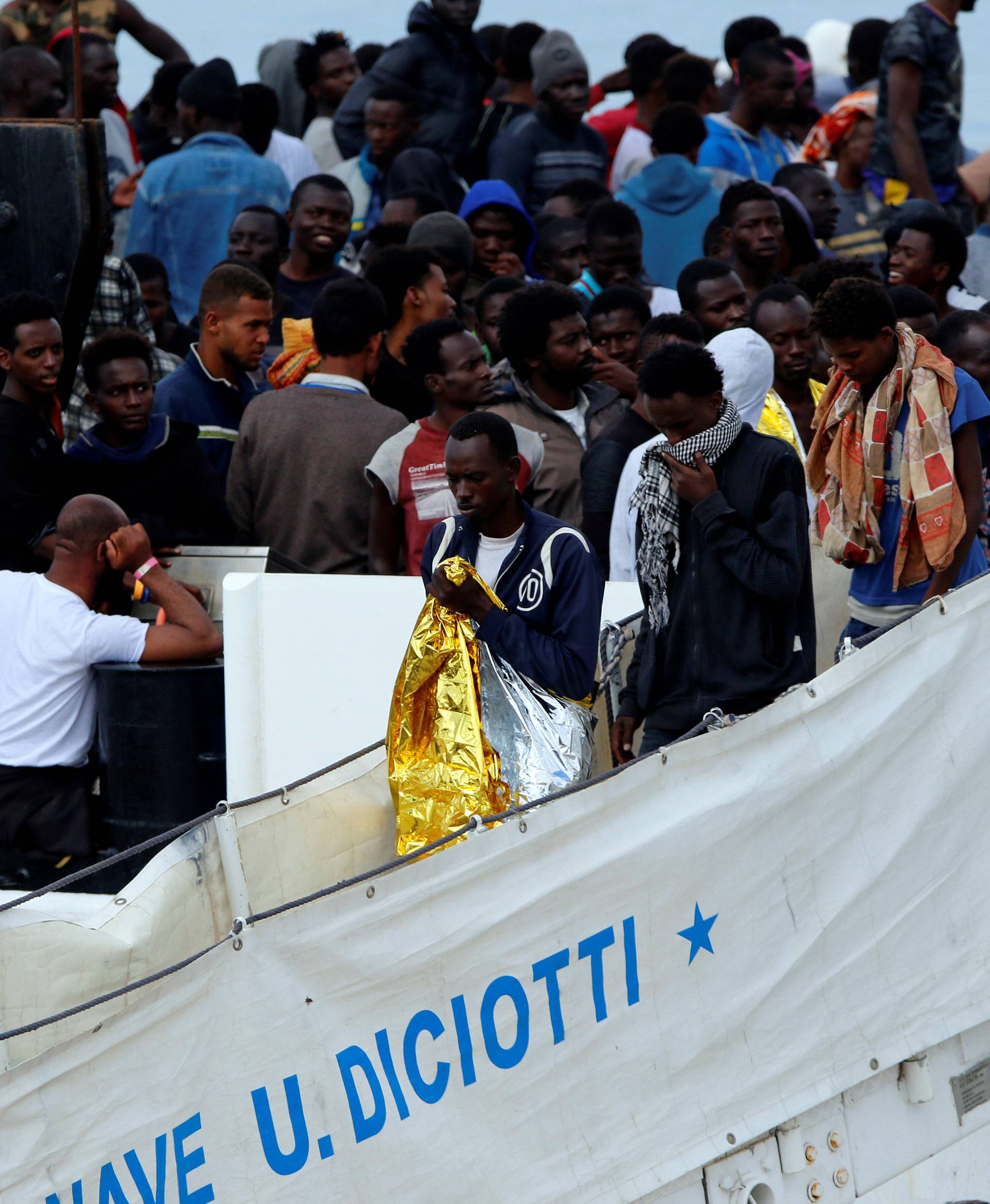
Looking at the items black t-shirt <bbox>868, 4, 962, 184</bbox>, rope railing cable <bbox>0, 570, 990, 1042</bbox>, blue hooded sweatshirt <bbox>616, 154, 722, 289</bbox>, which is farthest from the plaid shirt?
black t-shirt <bbox>868, 4, 962, 184</bbox>

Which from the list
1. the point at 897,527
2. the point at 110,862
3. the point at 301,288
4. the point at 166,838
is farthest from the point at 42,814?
the point at 301,288

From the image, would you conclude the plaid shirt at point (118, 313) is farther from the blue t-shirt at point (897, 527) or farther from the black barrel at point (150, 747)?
the blue t-shirt at point (897, 527)

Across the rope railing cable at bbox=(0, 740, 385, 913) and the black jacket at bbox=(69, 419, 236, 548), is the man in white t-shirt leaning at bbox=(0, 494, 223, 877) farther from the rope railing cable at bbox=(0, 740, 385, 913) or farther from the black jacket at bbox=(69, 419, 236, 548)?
the rope railing cable at bbox=(0, 740, 385, 913)

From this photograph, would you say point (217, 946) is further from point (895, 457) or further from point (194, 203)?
point (194, 203)

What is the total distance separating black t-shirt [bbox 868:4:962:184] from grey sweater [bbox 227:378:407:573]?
14.4ft

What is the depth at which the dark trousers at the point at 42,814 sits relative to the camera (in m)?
5.50

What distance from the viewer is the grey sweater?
6293 millimetres

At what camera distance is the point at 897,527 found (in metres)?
4.95

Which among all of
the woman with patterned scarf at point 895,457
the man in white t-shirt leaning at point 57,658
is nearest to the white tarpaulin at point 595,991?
the woman with patterned scarf at point 895,457

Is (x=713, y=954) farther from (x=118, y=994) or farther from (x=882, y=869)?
(x=118, y=994)

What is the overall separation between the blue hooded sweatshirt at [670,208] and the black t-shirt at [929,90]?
0.95 m

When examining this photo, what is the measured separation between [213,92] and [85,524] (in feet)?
16.1

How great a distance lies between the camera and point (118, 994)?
3293 millimetres

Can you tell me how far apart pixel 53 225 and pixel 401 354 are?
4.82 feet
